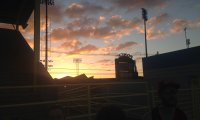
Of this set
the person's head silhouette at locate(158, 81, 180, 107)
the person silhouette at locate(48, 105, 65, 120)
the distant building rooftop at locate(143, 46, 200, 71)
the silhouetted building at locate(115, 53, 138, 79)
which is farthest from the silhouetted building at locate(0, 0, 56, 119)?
the silhouetted building at locate(115, 53, 138, 79)

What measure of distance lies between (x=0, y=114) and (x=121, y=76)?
30706mm

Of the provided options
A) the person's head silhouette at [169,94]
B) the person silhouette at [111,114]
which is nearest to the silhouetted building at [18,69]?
the person's head silhouette at [169,94]

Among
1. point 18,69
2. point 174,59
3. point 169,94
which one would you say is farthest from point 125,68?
point 169,94

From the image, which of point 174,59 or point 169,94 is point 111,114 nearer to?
point 169,94

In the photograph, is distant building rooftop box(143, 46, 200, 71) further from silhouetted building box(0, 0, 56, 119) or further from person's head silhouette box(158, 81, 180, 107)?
person's head silhouette box(158, 81, 180, 107)

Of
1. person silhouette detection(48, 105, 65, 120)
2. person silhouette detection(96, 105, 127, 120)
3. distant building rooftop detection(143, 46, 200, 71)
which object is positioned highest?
distant building rooftop detection(143, 46, 200, 71)

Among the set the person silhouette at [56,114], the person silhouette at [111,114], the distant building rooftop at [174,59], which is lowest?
the person silhouette at [56,114]

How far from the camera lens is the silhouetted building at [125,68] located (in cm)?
3888

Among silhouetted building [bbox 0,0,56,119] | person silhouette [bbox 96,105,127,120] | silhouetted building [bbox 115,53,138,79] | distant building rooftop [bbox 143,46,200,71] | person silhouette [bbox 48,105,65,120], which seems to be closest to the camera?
person silhouette [bbox 96,105,127,120]

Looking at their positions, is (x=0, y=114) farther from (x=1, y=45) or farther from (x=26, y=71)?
(x=1, y=45)

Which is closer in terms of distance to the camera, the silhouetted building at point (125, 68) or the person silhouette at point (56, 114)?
the person silhouette at point (56, 114)

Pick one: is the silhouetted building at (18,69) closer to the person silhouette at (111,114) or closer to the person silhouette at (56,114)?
the person silhouette at (56,114)

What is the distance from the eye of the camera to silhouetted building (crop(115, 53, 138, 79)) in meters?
38.9

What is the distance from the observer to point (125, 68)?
39969 mm
